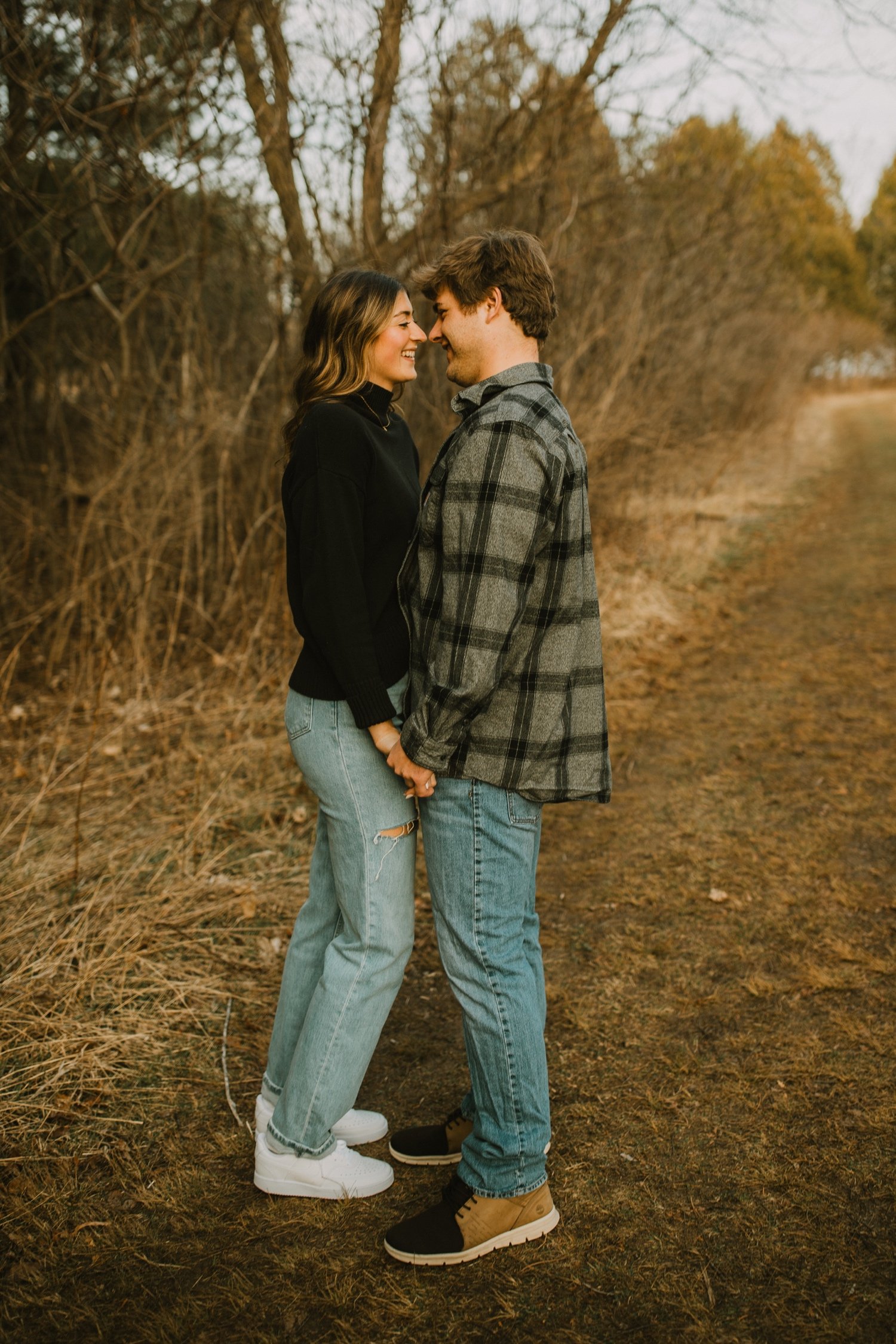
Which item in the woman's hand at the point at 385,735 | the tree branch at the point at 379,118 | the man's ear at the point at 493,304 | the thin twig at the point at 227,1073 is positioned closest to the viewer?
the man's ear at the point at 493,304

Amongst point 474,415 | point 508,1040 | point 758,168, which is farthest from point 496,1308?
point 758,168

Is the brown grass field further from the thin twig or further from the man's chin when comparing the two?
the man's chin

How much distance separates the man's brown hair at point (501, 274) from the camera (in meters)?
1.78

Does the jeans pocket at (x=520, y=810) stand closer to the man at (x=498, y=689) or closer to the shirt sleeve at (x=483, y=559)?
the man at (x=498, y=689)

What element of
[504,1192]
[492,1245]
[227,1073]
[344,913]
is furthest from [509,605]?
[227,1073]

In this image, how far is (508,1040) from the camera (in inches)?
76.5

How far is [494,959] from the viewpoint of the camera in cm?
192

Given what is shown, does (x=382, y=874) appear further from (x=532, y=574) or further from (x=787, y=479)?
(x=787, y=479)

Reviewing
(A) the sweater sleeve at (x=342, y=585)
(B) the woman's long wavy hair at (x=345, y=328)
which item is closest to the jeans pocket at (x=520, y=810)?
(A) the sweater sleeve at (x=342, y=585)

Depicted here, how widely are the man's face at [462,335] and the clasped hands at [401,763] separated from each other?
71cm

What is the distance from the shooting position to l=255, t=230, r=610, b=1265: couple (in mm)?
1747

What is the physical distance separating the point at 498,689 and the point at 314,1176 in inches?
49.8

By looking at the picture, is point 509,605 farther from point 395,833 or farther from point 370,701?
point 395,833

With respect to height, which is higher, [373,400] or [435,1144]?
[373,400]
